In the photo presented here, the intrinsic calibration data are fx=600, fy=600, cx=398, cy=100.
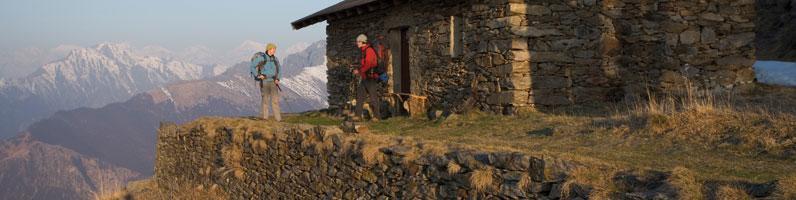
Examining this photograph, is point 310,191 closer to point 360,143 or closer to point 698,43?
point 360,143

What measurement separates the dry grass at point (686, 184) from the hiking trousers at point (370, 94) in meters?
7.48

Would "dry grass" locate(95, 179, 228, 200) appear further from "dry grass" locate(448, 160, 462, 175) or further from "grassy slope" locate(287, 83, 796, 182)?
"dry grass" locate(448, 160, 462, 175)

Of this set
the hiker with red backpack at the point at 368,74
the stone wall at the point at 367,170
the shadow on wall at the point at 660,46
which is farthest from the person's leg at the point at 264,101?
the shadow on wall at the point at 660,46

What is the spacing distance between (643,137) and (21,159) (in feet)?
732

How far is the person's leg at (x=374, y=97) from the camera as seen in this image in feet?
37.2

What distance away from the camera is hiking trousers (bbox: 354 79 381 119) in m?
11.3

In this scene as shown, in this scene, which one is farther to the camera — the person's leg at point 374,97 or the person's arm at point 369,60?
the person's leg at point 374,97

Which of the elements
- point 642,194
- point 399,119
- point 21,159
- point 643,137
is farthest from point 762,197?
point 21,159

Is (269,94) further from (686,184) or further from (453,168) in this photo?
(686,184)

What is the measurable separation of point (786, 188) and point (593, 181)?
48.4 inches

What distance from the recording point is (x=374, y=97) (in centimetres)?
1156

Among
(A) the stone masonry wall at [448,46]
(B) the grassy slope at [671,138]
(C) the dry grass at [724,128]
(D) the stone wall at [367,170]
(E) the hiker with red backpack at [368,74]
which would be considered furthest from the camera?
(E) the hiker with red backpack at [368,74]

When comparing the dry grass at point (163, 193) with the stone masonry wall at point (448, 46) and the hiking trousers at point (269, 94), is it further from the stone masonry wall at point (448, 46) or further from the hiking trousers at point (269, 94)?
the stone masonry wall at point (448, 46)

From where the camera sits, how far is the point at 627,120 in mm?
7199
